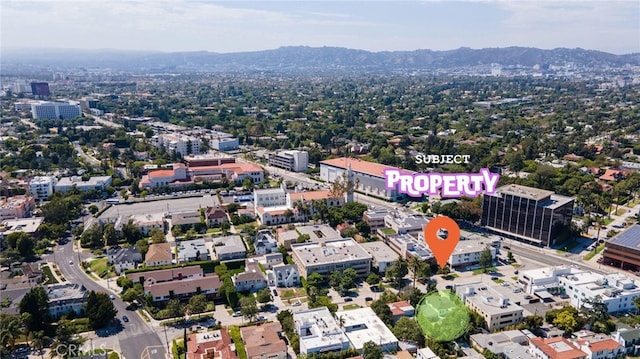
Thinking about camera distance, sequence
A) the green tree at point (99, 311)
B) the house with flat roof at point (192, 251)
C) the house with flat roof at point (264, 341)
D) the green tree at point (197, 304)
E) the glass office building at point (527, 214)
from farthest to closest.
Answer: the glass office building at point (527, 214) < the house with flat roof at point (192, 251) < the green tree at point (197, 304) < the green tree at point (99, 311) < the house with flat roof at point (264, 341)

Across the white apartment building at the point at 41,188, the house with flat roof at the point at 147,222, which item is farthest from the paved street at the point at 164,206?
the white apartment building at the point at 41,188

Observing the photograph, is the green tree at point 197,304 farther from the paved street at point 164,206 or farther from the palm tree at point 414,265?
the paved street at point 164,206

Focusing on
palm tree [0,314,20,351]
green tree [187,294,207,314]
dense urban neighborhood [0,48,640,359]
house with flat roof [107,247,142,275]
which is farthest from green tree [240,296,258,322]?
palm tree [0,314,20,351]

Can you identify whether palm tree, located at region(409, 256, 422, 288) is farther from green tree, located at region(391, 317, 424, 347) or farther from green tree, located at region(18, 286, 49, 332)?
green tree, located at region(18, 286, 49, 332)

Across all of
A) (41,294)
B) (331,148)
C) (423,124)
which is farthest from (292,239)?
(423,124)

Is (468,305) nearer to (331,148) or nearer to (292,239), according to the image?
(292,239)

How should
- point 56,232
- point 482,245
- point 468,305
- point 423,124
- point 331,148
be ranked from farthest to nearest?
point 423,124 < point 331,148 < point 56,232 < point 482,245 < point 468,305
